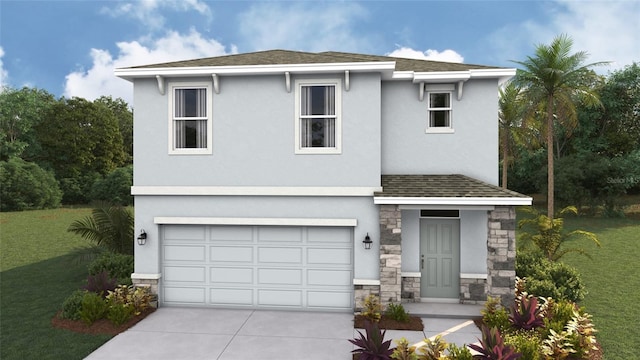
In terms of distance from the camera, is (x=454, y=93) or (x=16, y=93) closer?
(x=454, y=93)

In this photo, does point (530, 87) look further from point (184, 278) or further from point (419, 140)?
point (184, 278)

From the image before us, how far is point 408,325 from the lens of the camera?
959 cm

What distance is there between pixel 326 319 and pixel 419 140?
225 inches

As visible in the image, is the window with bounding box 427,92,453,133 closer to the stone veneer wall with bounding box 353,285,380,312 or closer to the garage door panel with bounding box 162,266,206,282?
the stone veneer wall with bounding box 353,285,380,312

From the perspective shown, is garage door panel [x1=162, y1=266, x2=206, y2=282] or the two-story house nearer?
the two-story house

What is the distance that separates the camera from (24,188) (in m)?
36.7

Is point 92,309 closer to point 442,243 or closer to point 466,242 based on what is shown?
point 442,243

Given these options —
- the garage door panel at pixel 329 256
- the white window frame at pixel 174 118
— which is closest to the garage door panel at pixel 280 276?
the garage door panel at pixel 329 256

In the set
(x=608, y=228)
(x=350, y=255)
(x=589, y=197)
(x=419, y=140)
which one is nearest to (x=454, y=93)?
(x=419, y=140)

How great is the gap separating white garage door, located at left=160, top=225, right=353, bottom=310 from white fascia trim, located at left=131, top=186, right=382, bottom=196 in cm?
99

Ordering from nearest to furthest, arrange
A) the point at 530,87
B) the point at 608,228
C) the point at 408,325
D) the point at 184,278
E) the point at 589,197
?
1. the point at 408,325
2. the point at 184,278
3. the point at 530,87
4. the point at 608,228
5. the point at 589,197

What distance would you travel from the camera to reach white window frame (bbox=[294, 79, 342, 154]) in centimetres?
1060

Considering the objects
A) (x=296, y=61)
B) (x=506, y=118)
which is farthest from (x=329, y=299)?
(x=506, y=118)

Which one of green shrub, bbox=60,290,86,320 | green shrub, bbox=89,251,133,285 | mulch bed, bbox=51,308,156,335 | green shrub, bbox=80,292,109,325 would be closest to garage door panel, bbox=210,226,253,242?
mulch bed, bbox=51,308,156,335
